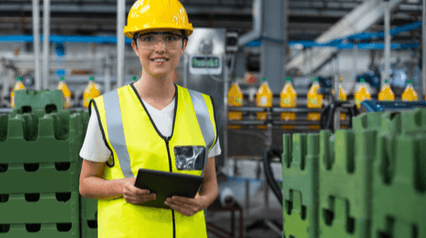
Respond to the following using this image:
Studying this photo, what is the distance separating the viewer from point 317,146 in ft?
3.81

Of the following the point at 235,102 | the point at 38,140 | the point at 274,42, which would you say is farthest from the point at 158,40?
the point at 274,42

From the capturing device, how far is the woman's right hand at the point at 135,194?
1.23 metres

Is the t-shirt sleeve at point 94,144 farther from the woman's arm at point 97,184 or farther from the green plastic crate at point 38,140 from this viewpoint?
the green plastic crate at point 38,140

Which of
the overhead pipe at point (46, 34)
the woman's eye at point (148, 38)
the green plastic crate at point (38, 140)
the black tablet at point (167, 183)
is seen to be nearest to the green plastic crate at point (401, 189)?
the black tablet at point (167, 183)

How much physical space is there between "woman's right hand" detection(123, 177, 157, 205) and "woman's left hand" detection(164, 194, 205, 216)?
0.22 ft

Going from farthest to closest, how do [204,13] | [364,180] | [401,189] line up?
[204,13] → [364,180] → [401,189]

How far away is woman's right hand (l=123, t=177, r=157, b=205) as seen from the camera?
1.23 metres

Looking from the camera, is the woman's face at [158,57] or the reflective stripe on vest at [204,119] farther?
the reflective stripe on vest at [204,119]

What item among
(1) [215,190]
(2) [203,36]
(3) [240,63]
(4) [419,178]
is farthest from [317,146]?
(3) [240,63]

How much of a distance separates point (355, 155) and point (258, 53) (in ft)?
52.0

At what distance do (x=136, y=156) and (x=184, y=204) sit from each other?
0.84 ft

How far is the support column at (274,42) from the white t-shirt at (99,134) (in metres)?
5.53

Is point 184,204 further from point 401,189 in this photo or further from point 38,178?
point 38,178

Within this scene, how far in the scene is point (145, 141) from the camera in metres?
1.32
